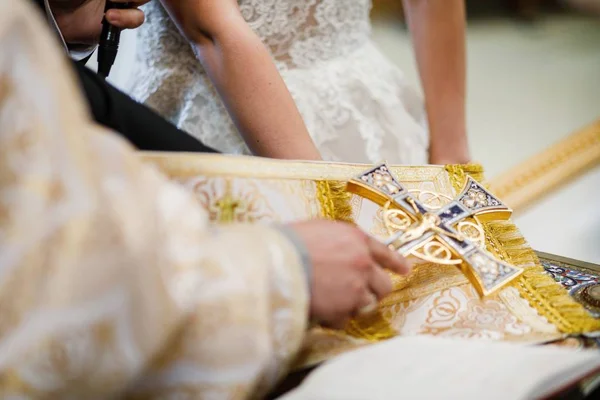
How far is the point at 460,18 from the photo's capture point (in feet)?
4.67

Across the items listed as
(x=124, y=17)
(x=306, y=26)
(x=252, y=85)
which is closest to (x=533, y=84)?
(x=306, y=26)

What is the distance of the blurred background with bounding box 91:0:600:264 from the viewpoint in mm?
1860

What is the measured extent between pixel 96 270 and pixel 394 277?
43 centimetres

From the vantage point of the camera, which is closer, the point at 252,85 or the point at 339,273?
the point at 339,273

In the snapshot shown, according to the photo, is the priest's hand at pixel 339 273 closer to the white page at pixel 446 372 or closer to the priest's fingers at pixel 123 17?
the white page at pixel 446 372

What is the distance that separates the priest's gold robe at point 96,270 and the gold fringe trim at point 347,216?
20cm

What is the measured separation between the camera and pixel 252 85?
105 cm

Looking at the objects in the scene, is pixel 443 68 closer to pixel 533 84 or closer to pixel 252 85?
pixel 252 85

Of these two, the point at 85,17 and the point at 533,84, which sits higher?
the point at 85,17

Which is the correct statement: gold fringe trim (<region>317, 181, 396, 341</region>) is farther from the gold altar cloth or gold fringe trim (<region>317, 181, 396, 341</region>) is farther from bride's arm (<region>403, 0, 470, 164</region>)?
bride's arm (<region>403, 0, 470, 164</region>)

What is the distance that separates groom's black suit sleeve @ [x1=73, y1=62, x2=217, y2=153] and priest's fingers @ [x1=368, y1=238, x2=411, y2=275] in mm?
246

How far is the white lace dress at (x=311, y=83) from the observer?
4.11 feet

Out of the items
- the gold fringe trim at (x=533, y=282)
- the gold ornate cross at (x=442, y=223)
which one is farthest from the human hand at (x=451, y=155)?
the gold ornate cross at (x=442, y=223)

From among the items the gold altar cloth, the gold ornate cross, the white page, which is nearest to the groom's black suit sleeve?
the gold altar cloth
